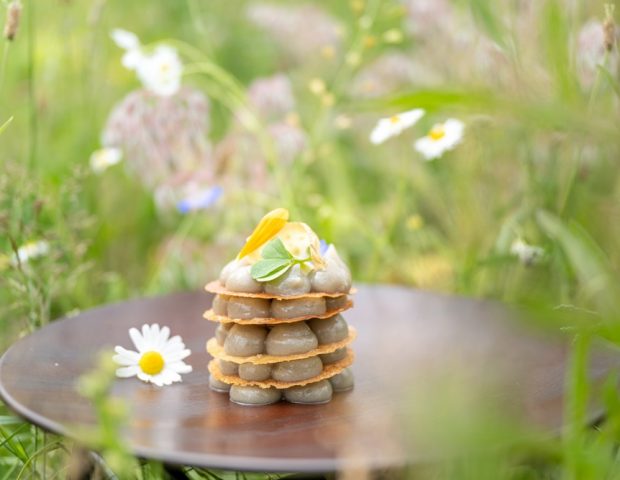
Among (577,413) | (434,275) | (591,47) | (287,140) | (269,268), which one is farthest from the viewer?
(434,275)

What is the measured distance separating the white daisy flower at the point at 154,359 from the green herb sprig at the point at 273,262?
0.56 ft

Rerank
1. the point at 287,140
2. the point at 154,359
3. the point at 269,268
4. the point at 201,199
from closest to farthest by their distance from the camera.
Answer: the point at 269,268, the point at 154,359, the point at 201,199, the point at 287,140

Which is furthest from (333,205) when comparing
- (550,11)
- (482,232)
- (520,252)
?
(550,11)

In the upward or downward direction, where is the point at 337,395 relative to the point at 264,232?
downward

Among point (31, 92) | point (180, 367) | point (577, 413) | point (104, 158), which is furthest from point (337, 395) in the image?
point (104, 158)

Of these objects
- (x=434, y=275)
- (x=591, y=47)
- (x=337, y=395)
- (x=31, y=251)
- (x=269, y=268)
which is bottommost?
(x=337, y=395)

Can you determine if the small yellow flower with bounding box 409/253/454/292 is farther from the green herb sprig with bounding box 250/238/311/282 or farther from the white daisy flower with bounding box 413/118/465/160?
the green herb sprig with bounding box 250/238/311/282

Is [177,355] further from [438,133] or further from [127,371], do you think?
[438,133]

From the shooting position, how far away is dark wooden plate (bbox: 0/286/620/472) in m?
0.82

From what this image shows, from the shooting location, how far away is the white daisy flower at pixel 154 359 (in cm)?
107

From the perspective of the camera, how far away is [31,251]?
1.46m

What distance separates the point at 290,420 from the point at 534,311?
37 cm

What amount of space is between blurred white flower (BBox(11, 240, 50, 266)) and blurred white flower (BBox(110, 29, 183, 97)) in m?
0.35

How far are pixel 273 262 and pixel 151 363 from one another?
20cm
